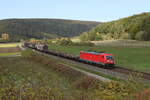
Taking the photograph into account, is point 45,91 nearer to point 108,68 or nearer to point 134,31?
point 108,68

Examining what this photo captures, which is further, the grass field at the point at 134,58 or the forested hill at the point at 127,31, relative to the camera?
the forested hill at the point at 127,31

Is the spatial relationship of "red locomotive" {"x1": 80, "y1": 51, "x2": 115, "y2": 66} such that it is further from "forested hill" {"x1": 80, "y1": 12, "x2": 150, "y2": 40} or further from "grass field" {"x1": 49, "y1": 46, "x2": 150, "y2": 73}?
"forested hill" {"x1": 80, "y1": 12, "x2": 150, "y2": 40}

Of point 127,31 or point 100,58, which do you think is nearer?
point 100,58

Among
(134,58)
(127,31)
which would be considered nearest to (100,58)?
(134,58)

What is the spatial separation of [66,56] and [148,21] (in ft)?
296

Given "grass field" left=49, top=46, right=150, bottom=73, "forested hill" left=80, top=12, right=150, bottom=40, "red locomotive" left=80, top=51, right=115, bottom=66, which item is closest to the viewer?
"red locomotive" left=80, top=51, right=115, bottom=66

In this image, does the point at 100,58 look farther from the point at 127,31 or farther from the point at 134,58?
the point at 127,31

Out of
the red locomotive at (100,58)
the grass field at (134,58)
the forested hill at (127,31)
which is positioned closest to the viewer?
the red locomotive at (100,58)

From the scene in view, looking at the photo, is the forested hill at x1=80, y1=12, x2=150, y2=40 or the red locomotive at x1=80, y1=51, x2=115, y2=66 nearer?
→ the red locomotive at x1=80, y1=51, x2=115, y2=66

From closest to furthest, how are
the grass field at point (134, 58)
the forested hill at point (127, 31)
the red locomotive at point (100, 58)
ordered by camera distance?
1. the red locomotive at point (100, 58)
2. the grass field at point (134, 58)
3. the forested hill at point (127, 31)

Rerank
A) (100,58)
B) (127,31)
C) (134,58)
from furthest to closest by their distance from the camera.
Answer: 1. (127,31)
2. (134,58)
3. (100,58)

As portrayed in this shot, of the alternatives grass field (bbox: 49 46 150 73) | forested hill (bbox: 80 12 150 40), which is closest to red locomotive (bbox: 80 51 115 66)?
grass field (bbox: 49 46 150 73)

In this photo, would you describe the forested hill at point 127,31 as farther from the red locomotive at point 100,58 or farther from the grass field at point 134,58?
the red locomotive at point 100,58

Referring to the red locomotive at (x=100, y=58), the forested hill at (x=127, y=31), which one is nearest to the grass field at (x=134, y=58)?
the red locomotive at (x=100, y=58)
